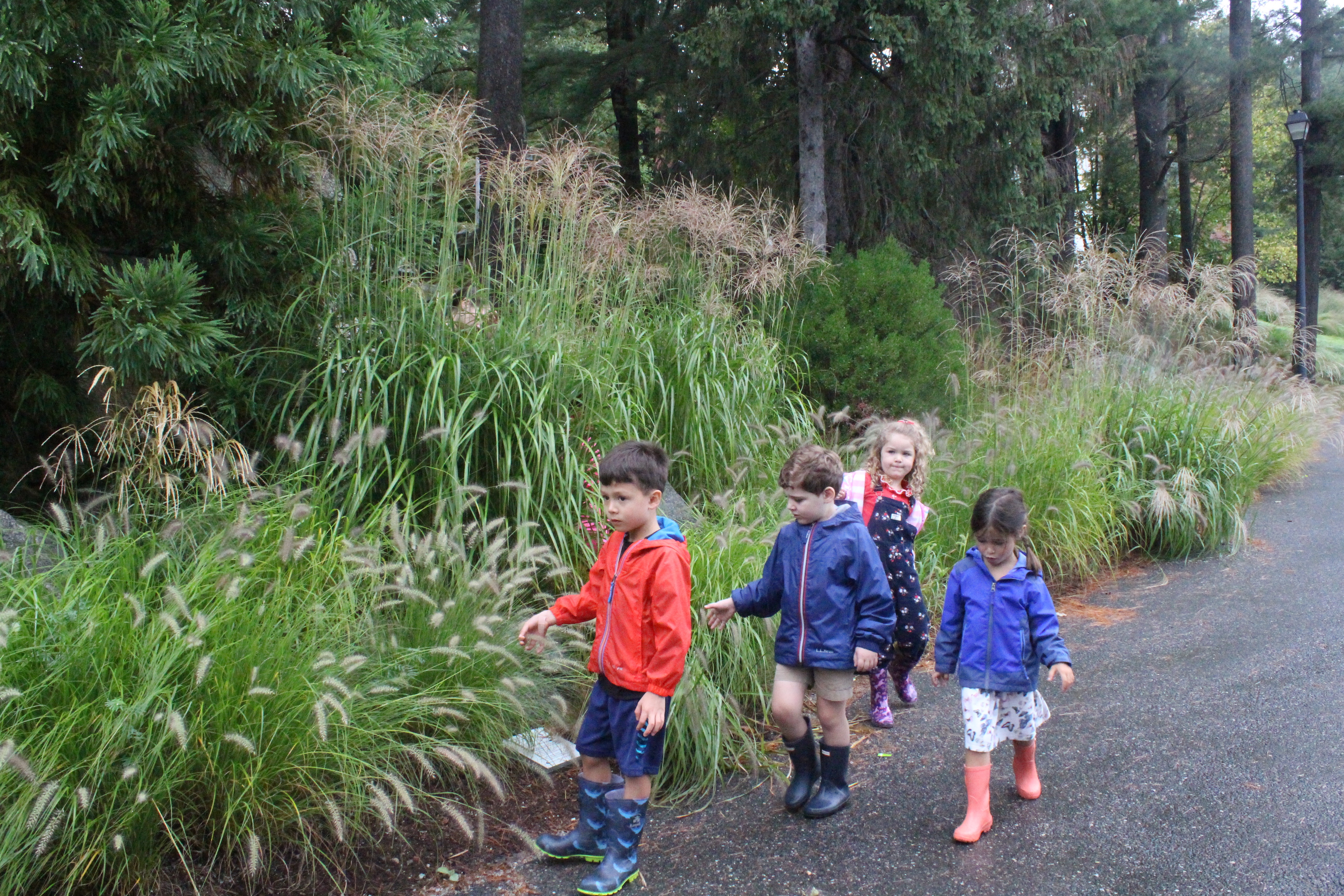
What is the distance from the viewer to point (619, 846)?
313 cm

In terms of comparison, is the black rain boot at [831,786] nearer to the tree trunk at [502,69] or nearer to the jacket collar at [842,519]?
the jacket collar at [842,519]

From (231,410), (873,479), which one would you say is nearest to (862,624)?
(873,479)

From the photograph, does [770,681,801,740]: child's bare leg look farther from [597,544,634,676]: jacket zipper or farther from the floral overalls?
the floral overalls

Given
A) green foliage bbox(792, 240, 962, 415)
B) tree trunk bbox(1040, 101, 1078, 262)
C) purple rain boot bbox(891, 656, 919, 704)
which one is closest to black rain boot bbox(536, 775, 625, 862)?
purple rain boot bbox(891, 656, 919, 704)

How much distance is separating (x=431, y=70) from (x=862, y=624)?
40.7 feet

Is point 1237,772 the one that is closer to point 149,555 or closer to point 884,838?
point 884,838

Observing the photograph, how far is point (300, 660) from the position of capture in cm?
325

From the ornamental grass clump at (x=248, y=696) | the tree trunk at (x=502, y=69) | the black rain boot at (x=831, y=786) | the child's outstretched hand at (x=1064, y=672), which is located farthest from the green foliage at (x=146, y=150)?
the tree trunk at (x=502, y=69)

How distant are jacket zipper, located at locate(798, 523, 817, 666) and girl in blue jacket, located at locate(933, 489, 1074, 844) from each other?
0.50 meters

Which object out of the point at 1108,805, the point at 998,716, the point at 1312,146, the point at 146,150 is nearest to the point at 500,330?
the point at 146,150

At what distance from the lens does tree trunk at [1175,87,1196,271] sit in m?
23.4

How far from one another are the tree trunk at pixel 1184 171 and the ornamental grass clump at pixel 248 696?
71.2 feet

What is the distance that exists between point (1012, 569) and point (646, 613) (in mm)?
1346

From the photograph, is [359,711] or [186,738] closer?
[186,738]
